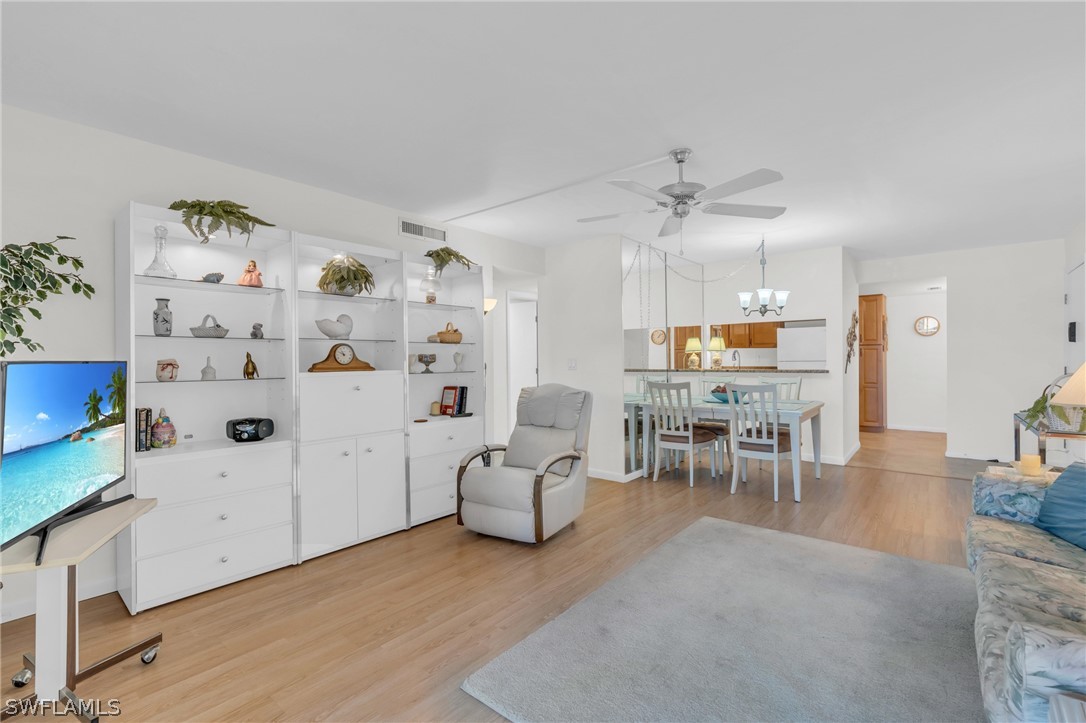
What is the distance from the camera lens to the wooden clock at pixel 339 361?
11.9 feet

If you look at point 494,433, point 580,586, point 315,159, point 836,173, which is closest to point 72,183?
point 315,159

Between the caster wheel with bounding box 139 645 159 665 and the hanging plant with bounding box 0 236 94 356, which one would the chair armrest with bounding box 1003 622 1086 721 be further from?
the hanging plant with bounding box 0 236 94 356

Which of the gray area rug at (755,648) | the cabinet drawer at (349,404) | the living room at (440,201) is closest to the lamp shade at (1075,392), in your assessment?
the living room at (440,201)

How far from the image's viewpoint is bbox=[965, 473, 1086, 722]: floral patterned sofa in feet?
4.31

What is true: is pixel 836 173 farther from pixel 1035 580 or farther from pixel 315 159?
pixel 315 159

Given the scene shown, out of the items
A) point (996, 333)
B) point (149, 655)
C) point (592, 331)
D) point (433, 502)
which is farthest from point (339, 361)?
point (996, 333)

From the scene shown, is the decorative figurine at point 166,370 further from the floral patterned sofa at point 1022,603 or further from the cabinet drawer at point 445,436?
the floral patterned sofa at point 1022,603

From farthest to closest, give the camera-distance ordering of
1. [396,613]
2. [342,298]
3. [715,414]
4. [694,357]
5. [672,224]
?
1. [694,357]
2. [715,414]
3. [342,298]
4. [672,224]
5. [396,613]

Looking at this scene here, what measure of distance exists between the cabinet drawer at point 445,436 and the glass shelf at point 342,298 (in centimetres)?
102

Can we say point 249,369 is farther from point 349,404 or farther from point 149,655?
point 149,655

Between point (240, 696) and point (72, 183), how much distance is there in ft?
9.04

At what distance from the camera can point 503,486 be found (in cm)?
358

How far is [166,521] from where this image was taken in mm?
2768

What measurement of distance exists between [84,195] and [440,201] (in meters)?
2.18
